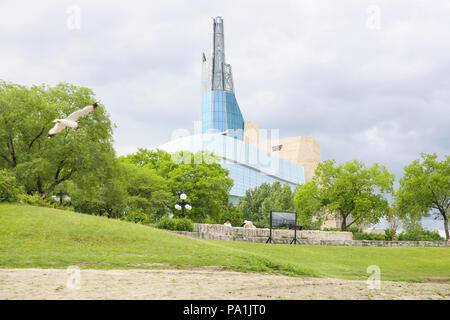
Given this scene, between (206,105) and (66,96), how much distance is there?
305 feet

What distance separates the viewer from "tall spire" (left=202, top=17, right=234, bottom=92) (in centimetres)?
12375

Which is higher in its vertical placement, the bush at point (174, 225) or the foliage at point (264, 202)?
the foliage at point (264, 202)

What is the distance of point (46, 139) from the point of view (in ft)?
94.8

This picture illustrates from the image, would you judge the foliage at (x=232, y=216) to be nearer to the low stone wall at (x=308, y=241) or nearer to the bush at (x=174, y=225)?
the low stone wall at (x=308, y=241)

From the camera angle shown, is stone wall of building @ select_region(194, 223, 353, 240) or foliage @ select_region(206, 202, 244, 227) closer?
stone wall of building @ select_region(194, 223, 353, 240)

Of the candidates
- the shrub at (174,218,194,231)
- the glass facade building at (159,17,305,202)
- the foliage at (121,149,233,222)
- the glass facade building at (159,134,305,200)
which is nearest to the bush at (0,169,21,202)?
the shrub at (174,218,194,231)

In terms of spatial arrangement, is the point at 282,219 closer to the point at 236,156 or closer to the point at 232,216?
the point at 232,216

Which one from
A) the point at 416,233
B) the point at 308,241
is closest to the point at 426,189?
the point at 416,233

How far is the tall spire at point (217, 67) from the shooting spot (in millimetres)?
123750

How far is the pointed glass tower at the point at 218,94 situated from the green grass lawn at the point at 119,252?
322 feet

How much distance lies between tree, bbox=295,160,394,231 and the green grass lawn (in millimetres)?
23829

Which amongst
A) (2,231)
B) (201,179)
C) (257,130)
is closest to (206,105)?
(257,130)
